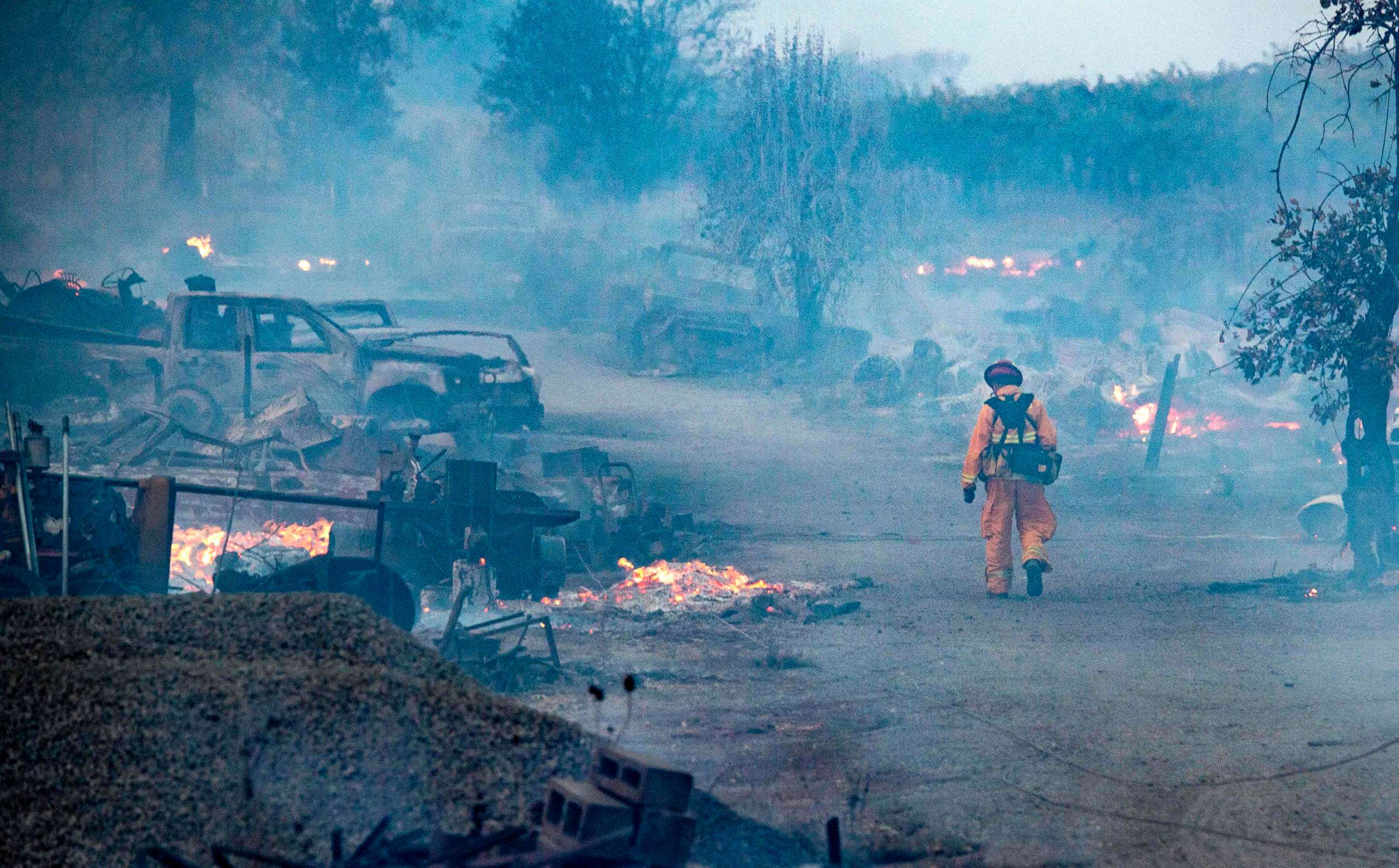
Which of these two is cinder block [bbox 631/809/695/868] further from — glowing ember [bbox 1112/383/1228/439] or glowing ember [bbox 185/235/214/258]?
glowing ember [bbox 185/235/214/258]

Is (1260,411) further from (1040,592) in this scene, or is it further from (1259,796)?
(1259,796)

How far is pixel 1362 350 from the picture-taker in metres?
8.62

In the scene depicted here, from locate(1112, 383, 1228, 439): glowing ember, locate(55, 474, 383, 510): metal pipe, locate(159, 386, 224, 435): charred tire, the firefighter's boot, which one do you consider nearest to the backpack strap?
the firefighter's boot

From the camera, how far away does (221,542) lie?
29.4 feet

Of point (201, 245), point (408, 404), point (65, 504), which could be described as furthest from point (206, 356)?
point (201, 245)

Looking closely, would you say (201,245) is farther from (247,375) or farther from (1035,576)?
(1035,576)

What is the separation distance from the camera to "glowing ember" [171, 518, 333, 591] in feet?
27.9

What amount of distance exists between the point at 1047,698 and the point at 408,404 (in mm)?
9211

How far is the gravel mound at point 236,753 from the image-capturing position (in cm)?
303

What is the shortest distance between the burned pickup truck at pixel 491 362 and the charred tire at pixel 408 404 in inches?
23.0

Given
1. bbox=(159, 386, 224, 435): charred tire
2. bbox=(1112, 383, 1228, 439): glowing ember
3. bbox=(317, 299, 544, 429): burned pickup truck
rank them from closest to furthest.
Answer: bbox=(159, 386, 224, 435): charred tire < bbox=(317, 299, 544, 429): burned pickup truck < bbox=(1112, 383, 1228, 439): glowing ember

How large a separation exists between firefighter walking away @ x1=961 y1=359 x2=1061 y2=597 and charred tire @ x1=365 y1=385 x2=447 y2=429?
6.68 meters

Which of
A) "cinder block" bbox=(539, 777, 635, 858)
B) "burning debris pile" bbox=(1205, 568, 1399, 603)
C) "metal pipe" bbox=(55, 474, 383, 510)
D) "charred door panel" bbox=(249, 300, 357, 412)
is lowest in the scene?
"burning debris pile" bbox=(1205, 568, 1399, 603)

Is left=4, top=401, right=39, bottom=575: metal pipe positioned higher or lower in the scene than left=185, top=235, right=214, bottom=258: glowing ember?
lower
